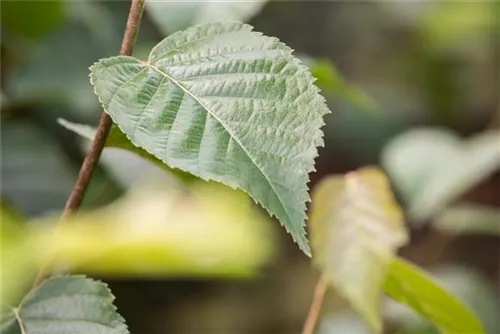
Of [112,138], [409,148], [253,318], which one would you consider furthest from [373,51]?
[112,138]

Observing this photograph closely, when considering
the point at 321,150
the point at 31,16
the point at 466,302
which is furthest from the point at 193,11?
the point at 321,150

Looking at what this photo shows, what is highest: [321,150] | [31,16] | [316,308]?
[31,16]

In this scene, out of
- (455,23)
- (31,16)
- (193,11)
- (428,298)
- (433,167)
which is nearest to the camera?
(428,298)

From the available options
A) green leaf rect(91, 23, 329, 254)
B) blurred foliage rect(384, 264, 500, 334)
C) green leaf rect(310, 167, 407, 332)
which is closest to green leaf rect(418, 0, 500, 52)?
blurred foliage rect(384, 264, 500, 334)

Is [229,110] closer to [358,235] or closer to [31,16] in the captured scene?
[358,235]

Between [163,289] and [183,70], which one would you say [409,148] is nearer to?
[163,289]

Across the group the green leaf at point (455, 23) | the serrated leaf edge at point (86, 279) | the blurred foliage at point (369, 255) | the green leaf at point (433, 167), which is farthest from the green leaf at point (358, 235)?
the green leaf at point (455, 23)

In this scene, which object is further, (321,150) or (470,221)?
(321,150)

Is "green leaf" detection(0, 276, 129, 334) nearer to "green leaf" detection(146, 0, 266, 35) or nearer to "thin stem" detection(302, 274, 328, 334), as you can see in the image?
"thin stem" detection(302, 274, 328, 334)
